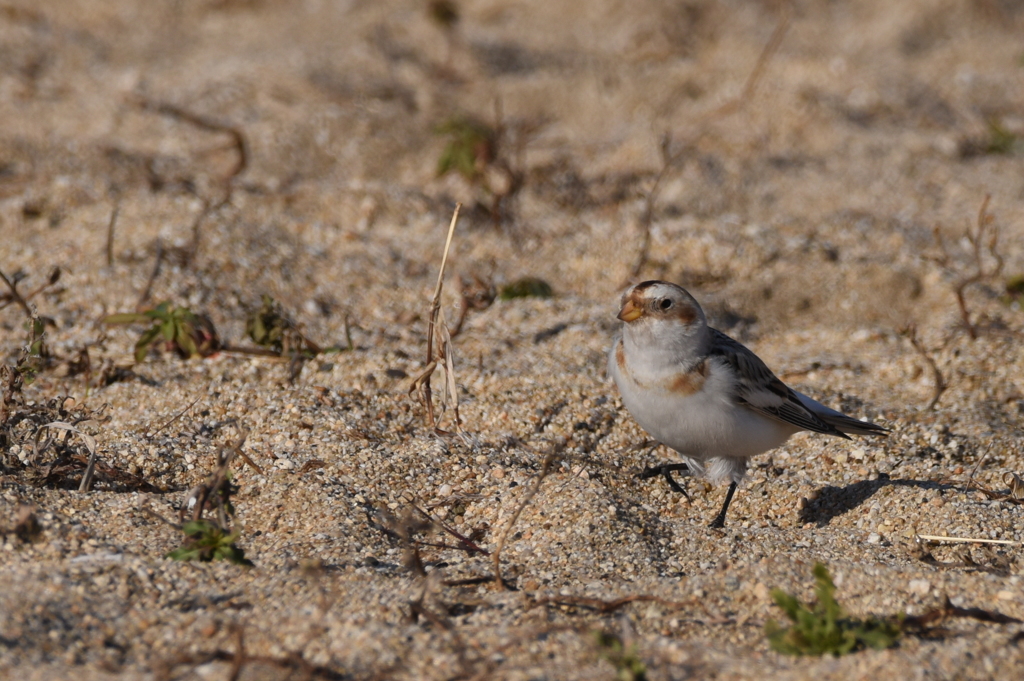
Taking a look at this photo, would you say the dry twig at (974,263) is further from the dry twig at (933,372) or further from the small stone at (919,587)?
the small stone at (919,587)

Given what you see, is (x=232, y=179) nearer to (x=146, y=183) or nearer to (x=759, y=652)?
(x=146, y=183)

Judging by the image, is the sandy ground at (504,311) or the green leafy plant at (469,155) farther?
the green leafy plant at (469,155)

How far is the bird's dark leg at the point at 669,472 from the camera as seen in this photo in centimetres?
342

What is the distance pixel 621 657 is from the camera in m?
2.29

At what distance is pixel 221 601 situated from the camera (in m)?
2.49

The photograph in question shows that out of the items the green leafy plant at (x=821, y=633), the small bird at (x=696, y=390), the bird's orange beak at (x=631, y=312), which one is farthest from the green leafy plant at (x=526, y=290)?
the green leafy plant at (x=821, y=633)

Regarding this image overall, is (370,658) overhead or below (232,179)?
below

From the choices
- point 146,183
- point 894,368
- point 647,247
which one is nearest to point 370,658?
point 894,368

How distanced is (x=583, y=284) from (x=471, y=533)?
2.13 metres

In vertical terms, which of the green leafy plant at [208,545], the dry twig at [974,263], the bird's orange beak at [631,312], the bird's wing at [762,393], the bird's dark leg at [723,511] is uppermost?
the dry twig at [974,263]

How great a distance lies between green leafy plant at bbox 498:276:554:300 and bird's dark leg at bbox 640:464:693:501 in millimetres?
1371

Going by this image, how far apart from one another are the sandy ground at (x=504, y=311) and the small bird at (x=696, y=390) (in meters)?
0.26

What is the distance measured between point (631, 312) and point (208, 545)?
56.1 inches

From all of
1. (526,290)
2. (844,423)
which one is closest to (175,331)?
(526,290)
